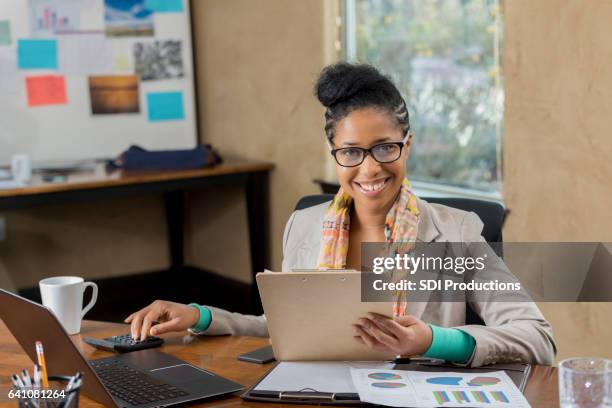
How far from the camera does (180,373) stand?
1.61m

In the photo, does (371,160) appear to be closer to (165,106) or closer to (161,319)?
(161,319)

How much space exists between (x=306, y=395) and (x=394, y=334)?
18 cm

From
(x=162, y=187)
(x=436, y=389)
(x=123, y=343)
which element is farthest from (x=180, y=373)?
(x=162, y=187)

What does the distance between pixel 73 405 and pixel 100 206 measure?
144 inches

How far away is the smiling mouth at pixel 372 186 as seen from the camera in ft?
6.39

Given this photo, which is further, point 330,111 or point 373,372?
point 330,111

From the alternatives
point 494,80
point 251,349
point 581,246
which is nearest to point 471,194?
point 494,80

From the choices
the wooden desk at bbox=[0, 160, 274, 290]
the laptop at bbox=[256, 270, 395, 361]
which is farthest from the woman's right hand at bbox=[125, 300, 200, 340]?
the wooden desk at bbox=[0, 160, 274, 290]

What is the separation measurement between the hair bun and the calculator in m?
0.63

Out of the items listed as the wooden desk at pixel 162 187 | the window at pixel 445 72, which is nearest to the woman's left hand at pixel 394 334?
the window at pixel 445 72

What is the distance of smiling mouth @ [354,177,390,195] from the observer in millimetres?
1948

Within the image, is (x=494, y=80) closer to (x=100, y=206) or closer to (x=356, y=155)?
(x=356, y=155)

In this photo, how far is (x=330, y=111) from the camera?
1990 millimetres

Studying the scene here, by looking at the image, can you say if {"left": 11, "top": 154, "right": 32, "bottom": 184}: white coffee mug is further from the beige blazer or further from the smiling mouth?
the smiling mouth
